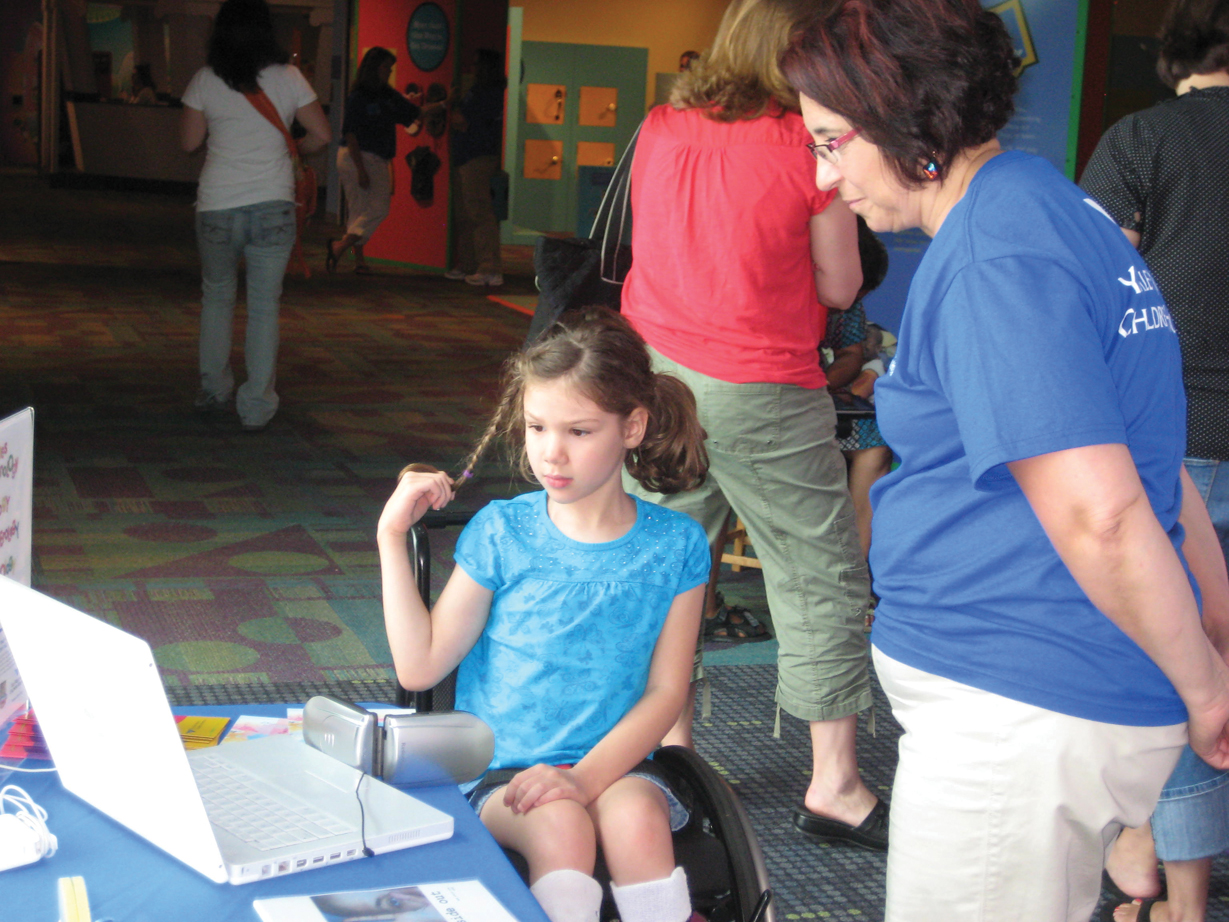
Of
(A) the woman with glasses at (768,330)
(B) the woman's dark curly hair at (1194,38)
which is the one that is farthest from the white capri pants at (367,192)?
(B) the woman's dark curly hair at (1194,38)

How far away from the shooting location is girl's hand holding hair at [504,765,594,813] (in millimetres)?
1588

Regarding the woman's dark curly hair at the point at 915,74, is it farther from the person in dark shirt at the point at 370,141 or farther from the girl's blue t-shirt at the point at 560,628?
the person in dark shirt at the point at 370,141

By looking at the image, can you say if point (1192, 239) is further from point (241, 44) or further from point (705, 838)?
point (241, 44)

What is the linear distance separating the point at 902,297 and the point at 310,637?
7.92 ft

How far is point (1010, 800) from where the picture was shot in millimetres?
1260

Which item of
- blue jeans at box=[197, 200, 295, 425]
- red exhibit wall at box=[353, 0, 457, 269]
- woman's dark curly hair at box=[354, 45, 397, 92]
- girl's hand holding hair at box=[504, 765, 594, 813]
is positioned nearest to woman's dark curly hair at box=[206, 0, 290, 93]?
blue jeans at box=[197, 200, 295, 425]

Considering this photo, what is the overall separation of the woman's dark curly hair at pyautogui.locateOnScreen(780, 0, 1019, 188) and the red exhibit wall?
1082cm

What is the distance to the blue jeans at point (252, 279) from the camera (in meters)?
5.30

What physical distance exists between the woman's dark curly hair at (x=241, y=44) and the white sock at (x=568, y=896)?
442cm

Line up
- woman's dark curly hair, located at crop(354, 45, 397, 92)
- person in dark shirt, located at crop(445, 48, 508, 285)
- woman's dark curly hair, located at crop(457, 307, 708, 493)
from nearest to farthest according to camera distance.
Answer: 1. woman's dark curly hair, located at crop(457, 307, 708, 493)
2. person in dark shirt, located at crop(445, 48, 508, 285)
3. woman's dark curly hair, located at crop(354, 45, 397, 92)

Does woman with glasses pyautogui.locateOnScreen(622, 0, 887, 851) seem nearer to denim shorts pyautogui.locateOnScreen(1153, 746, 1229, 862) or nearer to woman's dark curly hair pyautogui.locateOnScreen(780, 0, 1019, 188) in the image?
denim shorts pyautogui.locateOnScreen(1153, 746, 1229, 862)

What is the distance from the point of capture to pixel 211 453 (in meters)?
5.35

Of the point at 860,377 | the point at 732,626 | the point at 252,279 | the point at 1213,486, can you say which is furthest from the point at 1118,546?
the point at 252,279

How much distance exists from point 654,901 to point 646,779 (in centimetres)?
20
